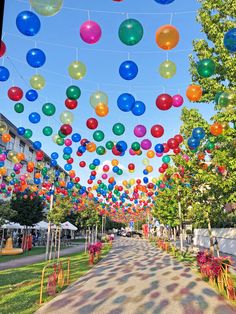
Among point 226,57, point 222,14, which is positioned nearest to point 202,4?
point 222,14

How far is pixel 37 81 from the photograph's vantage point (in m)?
9.08

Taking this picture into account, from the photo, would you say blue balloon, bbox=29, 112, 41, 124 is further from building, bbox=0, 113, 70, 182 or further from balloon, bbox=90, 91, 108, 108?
building, bbox=0, 113, 70, 182

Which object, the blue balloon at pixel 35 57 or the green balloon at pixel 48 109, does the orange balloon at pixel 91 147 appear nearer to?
the green balloon at pixel 48 109

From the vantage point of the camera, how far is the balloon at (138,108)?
9.91 m

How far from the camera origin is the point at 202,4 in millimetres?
14172

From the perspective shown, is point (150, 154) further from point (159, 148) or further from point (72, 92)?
point (72, 92)

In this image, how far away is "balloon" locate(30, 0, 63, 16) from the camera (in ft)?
15.7

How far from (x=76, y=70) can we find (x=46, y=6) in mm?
3271

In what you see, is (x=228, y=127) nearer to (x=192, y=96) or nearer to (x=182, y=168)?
(x=192, y=96)

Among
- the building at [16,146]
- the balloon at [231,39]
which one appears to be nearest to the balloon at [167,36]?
the balloon at [231,39]

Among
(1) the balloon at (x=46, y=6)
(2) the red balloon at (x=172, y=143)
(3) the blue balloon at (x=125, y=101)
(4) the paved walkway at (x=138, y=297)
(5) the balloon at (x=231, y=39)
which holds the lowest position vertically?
(4) the paved walkway at (x=138, y=297)

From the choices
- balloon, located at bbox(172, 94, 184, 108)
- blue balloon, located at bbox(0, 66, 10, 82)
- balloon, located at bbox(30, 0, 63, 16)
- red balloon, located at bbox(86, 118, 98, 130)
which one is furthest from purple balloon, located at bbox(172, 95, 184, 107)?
balloon, located at bbox(30, 0, 63, 16)

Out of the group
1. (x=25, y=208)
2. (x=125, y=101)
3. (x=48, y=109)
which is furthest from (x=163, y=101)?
(x=25, y=208)

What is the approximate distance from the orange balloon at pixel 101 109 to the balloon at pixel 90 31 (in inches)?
118
